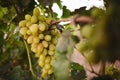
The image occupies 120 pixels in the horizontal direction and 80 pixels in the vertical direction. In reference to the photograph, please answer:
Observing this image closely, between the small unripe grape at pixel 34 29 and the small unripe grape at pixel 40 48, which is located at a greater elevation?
the small unripe grape at pixel 34 29

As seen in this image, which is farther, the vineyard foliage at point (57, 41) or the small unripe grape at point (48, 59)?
the small unripe grape at point (48, 59)

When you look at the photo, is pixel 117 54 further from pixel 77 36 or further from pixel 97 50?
pixel 77 36

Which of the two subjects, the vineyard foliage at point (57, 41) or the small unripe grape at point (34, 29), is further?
the small unripe grape at point (34, 29)

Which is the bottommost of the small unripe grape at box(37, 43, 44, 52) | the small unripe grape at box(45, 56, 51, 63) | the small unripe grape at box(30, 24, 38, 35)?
the small unripe grape at box(45, 56, 51, 63)

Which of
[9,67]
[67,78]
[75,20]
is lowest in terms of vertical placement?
[9,67]

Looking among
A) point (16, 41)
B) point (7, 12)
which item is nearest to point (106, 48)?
point (16, 41)

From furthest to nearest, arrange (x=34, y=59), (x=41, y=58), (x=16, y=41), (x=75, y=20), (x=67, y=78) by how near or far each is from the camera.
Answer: (x=16, y=41) → (x=34, y=59) → (x=41, y=58) → (x=67, y=78) → (x=75, y=20)

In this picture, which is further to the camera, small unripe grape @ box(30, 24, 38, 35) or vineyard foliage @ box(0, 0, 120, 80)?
small unripe grape @ box(30, 24, 38, 35)

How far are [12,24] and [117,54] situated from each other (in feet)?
3.30

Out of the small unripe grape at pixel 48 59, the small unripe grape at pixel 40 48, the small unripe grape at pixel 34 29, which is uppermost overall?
the small unripe grape at pixel 34 29

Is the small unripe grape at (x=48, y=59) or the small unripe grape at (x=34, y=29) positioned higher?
the small unripe grape at (x=34, y=29)

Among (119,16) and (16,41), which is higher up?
(119,16)

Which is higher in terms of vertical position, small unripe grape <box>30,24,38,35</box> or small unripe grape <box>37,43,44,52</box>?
small unripe grape <box>30,24,38,35</box>

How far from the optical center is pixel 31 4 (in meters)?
1.06
